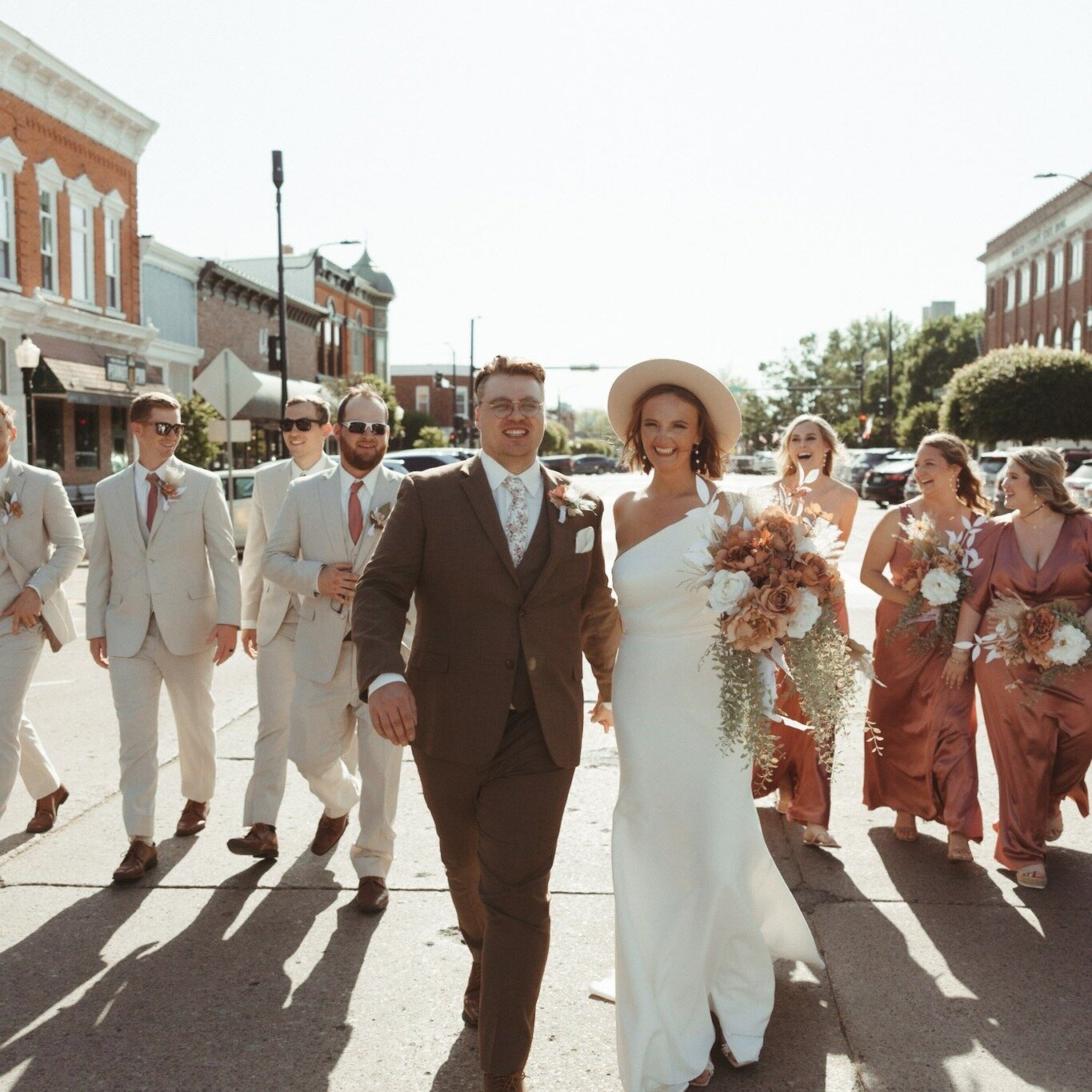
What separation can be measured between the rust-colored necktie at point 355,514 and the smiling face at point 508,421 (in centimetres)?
181

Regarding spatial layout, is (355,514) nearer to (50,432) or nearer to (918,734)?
(918,734)

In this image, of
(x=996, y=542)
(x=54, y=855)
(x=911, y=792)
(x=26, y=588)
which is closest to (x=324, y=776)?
(x=54, y=855)

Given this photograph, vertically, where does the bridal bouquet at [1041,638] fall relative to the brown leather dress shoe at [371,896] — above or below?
above

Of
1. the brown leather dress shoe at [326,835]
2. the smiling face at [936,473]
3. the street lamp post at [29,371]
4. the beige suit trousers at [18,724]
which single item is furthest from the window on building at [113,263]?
the smiling face at [936,473]

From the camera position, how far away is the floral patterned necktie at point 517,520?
371cm

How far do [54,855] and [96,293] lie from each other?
27.2m

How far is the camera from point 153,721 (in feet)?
18.3

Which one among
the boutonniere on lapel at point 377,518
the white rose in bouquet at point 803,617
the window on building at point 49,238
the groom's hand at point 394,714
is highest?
the window on building at point 49,238

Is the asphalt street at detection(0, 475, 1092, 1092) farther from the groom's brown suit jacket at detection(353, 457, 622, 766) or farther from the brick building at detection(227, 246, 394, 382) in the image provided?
the brick building at detection(227, 246, 394, 382)

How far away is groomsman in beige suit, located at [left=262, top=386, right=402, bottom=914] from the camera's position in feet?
17.3

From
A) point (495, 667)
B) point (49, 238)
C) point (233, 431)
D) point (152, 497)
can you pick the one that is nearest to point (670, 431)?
point (495, 667)

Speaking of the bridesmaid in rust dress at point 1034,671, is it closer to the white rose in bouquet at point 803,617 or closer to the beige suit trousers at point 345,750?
the white rose in bouquet at point 803,617

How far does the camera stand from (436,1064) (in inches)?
145

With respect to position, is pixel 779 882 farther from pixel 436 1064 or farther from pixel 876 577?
pixel 876 577
